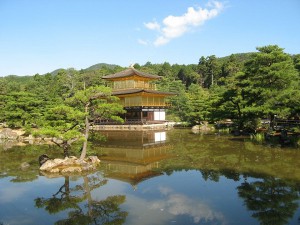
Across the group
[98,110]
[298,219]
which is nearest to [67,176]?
[98,110]

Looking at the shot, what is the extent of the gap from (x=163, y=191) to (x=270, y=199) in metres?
3.73

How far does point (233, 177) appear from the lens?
41.2 feet

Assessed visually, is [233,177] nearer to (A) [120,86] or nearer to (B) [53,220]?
(B) [53,220]

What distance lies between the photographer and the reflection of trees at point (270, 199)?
8.10 meters

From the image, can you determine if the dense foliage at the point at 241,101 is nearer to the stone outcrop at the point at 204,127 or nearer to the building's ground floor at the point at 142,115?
the stone outcrop at the point at 204,127

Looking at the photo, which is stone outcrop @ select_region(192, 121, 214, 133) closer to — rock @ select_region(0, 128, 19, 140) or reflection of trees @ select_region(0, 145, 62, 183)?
rock @ select_region(0, 128, 19, 140)

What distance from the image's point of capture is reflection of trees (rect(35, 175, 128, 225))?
26.7 feet

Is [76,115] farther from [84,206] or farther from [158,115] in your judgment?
[158,115]

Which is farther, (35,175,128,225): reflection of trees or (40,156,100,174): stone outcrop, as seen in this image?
(40,156,100,174): stone outcrop

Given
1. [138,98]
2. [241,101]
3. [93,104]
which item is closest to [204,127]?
[241,101]

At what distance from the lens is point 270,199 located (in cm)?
945

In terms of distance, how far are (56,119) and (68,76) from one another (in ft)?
158

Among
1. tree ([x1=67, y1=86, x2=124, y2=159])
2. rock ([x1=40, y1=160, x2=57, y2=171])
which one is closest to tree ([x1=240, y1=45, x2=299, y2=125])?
tree ([x1=67, y1=86, x2=124, y2=159])

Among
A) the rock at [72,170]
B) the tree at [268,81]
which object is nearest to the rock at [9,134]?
the rock at [72,170]
